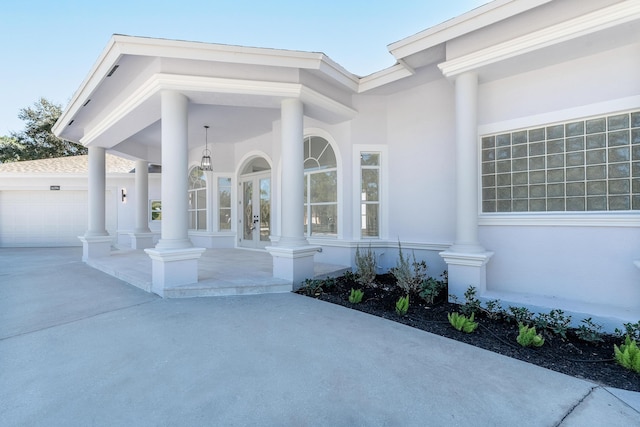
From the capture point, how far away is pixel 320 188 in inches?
265

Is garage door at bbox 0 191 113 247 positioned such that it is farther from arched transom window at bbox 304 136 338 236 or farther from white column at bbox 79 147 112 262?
arched transom window at bbox 304 136 338 236

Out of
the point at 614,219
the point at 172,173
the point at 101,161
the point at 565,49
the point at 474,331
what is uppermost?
the point at 565,49

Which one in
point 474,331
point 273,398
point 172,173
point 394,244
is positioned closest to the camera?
point 273,398

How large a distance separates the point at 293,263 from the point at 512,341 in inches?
115

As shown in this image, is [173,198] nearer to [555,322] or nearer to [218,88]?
[218,88]

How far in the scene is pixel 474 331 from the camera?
328 centimetres

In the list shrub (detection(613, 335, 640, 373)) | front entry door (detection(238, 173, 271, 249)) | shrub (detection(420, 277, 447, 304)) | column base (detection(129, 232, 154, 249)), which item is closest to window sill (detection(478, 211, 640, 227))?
shrub (detection(420, 277, 447, 304))

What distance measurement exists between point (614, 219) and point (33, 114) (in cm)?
2962

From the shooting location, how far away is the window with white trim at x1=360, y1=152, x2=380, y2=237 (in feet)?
20.2

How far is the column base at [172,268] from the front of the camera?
4.37m

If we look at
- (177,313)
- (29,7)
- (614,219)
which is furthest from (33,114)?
(614,219)

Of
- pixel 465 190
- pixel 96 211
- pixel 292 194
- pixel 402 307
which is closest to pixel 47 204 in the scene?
pixel 96 211

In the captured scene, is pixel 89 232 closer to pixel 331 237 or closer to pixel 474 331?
pixel 331 237

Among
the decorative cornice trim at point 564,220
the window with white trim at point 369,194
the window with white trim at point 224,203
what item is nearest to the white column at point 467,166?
the decorative cornice trim at point 564,220
